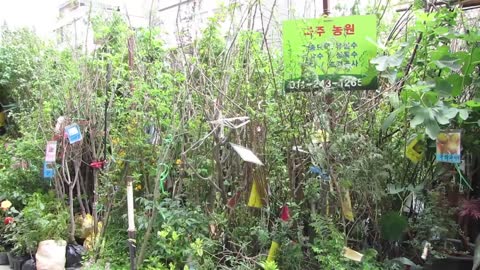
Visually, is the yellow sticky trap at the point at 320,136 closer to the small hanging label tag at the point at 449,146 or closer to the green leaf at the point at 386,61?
the green leaf at the point at 386,61

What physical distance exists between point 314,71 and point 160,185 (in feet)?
4.03

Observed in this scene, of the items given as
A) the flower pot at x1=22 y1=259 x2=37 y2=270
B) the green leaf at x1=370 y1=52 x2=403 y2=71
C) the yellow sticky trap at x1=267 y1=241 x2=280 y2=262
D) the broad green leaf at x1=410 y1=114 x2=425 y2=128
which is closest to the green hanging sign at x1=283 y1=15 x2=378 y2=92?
the green leaf at x1=370 y1=52 x2=403 y2=71

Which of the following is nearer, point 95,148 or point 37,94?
A: point 95,148

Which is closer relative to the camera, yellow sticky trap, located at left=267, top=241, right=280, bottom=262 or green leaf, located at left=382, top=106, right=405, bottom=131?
green leaf, located at left=382, top=106, right=405, bottom=131

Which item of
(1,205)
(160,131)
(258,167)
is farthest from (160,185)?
(1,205)

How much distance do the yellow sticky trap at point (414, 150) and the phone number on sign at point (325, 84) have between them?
0.44 m

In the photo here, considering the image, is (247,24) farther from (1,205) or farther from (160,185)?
(1,205)

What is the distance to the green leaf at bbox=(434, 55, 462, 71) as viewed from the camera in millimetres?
2326

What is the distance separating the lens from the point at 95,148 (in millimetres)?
3992

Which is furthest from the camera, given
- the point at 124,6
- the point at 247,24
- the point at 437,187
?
the point at 124,6

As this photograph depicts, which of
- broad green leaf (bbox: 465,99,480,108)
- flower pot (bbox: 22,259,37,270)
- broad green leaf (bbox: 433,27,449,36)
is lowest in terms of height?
flower pot (bbox: 22,259,37,270)

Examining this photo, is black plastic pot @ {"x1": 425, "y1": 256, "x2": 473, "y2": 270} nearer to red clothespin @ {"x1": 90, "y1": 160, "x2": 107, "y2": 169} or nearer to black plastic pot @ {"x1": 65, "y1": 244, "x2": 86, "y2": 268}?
red clothespin @ {"x1": 90, "y1": 160, "x2": 107, "y2": 169}

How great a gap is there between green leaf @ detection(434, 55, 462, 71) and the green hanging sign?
1.08 feet

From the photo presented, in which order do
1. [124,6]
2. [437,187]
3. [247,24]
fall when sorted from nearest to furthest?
[437,187] → [247,24] → [124,6]
